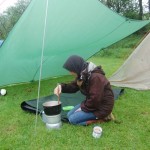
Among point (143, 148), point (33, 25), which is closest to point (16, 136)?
point (143, 148)

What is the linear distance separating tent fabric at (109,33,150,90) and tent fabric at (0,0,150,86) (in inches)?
22.2

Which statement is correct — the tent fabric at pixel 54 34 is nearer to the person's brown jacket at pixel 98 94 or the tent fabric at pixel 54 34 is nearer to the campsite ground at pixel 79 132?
the campsite ground at pixel 79 132

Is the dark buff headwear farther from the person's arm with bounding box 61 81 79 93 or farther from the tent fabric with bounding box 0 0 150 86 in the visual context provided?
the tent fabric with bounding box 0 0 150 86

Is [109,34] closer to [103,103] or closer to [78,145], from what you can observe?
[103,103]

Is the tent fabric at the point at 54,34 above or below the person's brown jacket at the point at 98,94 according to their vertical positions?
above

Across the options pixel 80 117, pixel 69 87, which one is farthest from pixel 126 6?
pixel 80 117

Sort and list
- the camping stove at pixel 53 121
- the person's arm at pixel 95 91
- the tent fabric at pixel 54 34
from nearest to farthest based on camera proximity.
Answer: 1. the person's arm at pixel 95 91
2. the camping stove at pixel 53 121
3. the tent fabric at pixel 54 34

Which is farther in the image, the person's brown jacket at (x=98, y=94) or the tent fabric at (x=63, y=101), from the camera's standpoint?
the tent fabric at (x=63, y=101)

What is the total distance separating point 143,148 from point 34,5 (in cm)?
242

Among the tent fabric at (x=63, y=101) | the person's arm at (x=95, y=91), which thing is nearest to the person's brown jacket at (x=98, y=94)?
the person's arm at (x=95, y=91)

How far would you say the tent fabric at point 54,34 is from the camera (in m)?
4.03

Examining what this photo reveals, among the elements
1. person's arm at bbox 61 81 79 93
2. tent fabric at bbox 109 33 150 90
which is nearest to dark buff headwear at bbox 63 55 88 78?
person's arm at bbox 61 81 79 93

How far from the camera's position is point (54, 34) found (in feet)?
14.3

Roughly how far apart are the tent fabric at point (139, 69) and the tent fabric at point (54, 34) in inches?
22.2
